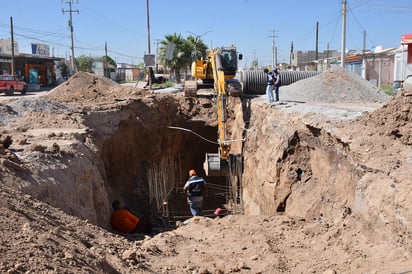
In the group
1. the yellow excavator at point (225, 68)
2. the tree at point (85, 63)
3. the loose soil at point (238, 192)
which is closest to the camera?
the loose soil at point (238, 192)

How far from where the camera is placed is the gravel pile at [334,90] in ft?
64.1

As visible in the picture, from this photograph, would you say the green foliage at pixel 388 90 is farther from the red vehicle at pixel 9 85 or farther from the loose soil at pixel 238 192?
the red vehicle at pixel 9 85

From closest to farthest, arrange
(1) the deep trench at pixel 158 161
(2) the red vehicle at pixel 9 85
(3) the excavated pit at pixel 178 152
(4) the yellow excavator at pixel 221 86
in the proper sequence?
(3) the excavated pit at pixel 178 152 < (4) the yellow excavator at pixel 221 86 < (1) the deep trench at pixel 158 161 < (2) the red vehicle at pixel 9 85

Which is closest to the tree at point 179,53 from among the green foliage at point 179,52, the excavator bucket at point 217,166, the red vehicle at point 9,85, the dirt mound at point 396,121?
the green foliage at point 179,52

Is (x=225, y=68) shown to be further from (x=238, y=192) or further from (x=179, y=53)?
(x=179, y=53)

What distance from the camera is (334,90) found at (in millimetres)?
20344

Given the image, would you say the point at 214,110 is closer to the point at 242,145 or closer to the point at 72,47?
the point at 242,145

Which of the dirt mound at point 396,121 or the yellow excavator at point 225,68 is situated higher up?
the yellow excavator at point 225,68

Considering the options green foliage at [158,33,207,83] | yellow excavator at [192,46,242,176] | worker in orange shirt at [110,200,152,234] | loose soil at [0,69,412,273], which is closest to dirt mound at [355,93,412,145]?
loose soil at [0,69,412,273]

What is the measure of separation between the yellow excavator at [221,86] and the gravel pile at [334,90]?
2.66m

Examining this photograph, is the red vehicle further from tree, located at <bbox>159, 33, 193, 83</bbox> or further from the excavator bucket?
the excavator bucket

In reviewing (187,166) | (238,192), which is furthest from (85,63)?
(238,192)

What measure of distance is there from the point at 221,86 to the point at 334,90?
255 inches

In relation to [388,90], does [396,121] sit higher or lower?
lower
